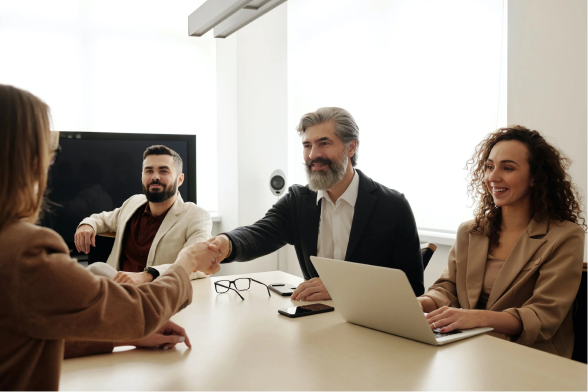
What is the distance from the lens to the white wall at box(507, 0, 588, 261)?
104 inches

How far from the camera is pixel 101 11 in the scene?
479 cm

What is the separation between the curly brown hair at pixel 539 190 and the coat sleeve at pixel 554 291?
12 centimetres

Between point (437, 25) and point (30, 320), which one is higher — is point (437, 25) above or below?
above

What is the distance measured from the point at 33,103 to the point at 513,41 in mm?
2769

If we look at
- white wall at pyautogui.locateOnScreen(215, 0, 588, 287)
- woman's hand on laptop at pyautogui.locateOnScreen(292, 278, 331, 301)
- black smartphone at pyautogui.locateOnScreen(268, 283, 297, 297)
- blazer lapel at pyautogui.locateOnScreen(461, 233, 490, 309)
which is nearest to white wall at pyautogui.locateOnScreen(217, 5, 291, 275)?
white wall at pyautogui.locateOnScreen(215, 0, 588, 287)

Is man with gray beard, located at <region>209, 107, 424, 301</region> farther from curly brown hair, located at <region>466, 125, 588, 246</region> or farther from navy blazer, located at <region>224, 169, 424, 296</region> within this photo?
curly brown hair, located at <region>466, 125, 588, 246</region>

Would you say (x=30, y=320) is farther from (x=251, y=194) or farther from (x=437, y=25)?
(x=251, y=194)


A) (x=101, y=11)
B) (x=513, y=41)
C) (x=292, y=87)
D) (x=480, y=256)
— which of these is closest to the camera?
(x=480, y=256)

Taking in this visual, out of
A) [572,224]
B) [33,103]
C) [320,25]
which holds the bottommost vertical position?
[572,224]

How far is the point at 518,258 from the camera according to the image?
1.95m

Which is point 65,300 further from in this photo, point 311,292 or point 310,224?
point 310,224

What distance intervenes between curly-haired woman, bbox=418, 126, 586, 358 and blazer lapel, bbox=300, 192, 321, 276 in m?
0.63

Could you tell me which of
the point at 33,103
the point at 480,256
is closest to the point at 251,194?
the point at 480,256

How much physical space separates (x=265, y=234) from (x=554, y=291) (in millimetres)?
1336
